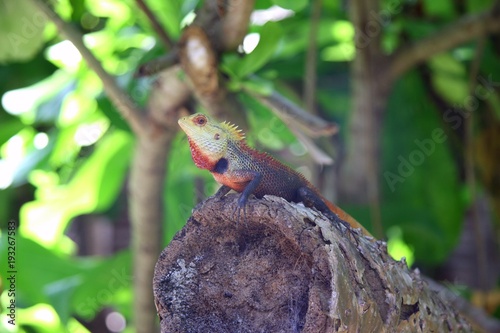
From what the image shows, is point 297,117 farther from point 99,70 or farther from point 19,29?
point 19,29

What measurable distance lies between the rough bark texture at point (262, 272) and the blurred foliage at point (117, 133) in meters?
0.95

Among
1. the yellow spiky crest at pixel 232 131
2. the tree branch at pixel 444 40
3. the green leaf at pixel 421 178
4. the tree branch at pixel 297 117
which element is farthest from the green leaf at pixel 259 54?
the green leaf at pixel 421 178

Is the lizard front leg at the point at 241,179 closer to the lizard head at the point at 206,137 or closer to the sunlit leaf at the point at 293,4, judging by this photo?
the lizard head at the point at 206,137

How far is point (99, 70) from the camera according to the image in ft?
6.80

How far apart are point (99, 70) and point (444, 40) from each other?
52.9 inches

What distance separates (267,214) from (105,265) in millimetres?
1655

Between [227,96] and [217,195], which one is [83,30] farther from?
[217,195]

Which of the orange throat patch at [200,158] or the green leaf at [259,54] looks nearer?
the orange throat patch at [200,158]

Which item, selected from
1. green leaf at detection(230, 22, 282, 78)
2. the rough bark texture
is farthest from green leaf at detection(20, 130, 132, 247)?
the rough bark texture

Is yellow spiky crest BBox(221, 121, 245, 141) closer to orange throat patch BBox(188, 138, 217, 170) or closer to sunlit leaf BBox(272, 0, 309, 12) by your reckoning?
orange throat patch BBox(188, 138, 217, 170)

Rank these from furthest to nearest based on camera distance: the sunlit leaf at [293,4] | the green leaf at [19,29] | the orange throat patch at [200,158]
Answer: the green leaf at [19,29]
the sunlit leaf at [293,4]
the orange throat patch at [200,158]

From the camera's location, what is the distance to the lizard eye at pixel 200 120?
4.40ft

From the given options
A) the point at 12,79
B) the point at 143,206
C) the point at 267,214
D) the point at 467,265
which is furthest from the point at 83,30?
the point at 467,265

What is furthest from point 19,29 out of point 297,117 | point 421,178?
point 421,178
